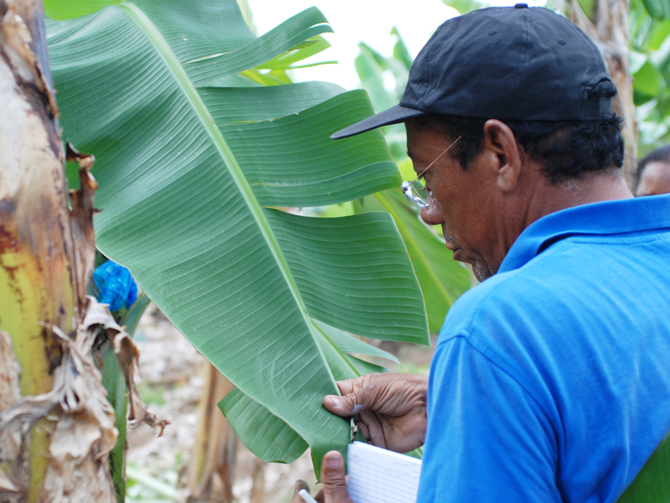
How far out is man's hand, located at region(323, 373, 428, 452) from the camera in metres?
1.22

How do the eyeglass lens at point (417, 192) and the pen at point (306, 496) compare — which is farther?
the eyeglass lens at point (417, 192)

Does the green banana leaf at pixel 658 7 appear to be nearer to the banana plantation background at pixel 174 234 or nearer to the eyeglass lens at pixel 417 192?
the banana plantation background at pixel 174 234

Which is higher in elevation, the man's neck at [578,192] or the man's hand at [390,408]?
the man's neck at [578,192]

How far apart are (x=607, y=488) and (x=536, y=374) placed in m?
0.22

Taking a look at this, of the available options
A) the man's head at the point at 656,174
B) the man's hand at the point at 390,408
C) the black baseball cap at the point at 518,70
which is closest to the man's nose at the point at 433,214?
the black baseball cap at the point at 518,70

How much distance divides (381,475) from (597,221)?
23.6 inches

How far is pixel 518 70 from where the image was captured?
3.01ft

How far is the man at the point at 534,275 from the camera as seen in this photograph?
2.23ft

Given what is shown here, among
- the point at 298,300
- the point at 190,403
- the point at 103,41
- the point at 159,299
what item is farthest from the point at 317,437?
the point at 190,403

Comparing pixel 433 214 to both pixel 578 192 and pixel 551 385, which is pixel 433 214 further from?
pixel 551 385

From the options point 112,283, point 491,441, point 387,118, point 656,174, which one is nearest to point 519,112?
point 387,118

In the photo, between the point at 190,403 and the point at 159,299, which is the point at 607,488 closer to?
the point at 159,299

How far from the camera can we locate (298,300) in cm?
124

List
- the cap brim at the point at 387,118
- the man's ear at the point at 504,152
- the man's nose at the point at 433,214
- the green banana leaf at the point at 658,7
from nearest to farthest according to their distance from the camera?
the man's ear at the point at 504,152 < the cap brim at the point at 387,118 < the man's nose at the point at 433,214 < the green banana leaf at the point at 658,7
